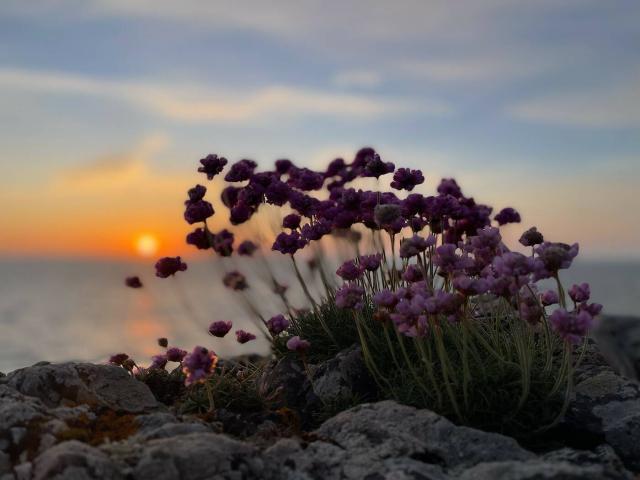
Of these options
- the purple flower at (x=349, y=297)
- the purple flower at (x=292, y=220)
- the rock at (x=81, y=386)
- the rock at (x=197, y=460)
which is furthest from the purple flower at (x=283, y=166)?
the rock at (x=197, y=460)

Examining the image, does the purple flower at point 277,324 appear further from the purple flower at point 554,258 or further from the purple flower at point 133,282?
the purple flower at point 554,258

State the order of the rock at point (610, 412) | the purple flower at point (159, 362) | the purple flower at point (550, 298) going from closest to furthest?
the rock at point (610, 412) < the purple flower at point (550, 298) < the purple flower at point (159, 362)

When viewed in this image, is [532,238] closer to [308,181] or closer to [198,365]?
[308,181]

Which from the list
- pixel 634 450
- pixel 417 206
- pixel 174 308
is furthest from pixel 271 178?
pixel 174 308

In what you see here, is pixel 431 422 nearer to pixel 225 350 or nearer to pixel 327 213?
pixel 327 213

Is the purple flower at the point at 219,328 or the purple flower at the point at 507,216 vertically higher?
the purple flower at the point at 507,216

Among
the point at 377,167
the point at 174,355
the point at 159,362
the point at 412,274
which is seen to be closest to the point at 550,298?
the point at 412,274
